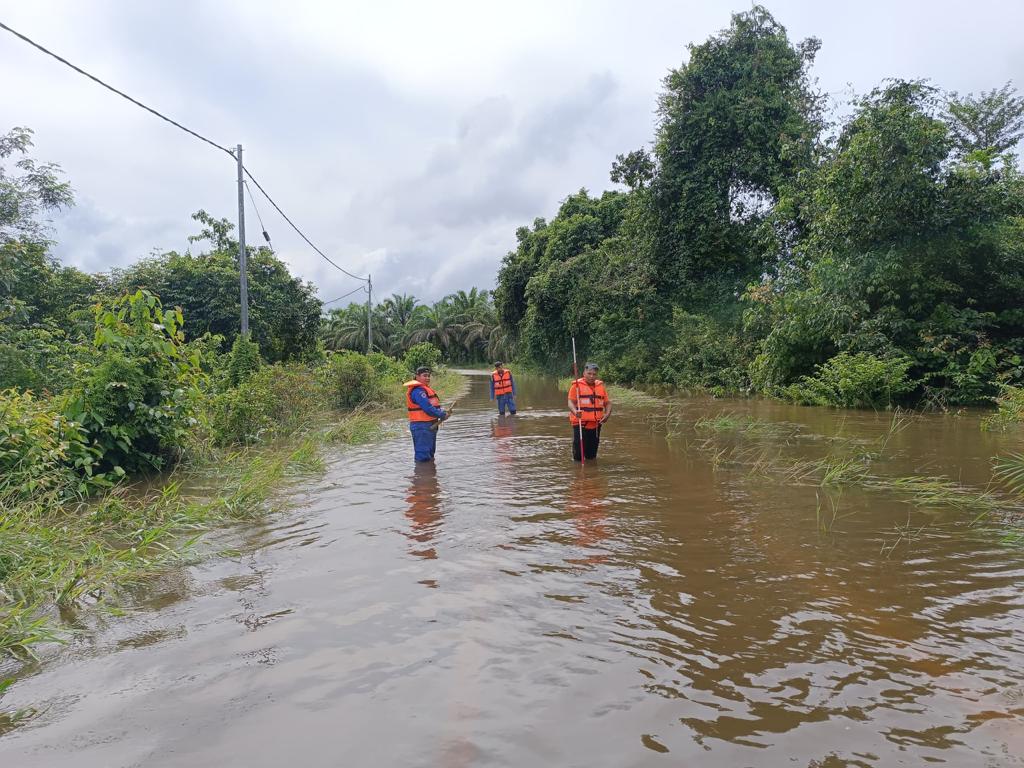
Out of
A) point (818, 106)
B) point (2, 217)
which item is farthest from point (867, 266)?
point (2, 217)

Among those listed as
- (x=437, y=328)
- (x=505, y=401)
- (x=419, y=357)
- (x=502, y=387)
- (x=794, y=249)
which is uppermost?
(x=437, y=328)

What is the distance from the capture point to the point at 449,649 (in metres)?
3.73

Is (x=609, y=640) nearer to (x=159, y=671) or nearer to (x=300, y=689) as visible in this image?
(x=300, y=689)

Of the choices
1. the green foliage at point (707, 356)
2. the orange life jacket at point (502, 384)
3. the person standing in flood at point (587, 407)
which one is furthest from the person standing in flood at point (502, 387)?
the green foliage at point (707, 356)

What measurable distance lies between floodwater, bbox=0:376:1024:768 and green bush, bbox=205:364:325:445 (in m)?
5.49

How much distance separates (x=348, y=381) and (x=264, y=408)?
6695 millimetres

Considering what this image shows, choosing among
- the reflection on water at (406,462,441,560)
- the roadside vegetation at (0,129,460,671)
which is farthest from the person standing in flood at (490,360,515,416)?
the reflection on water at (406,462,441,560)

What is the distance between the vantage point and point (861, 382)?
541 inches

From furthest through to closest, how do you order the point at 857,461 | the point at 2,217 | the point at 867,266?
the point at 2,217 < the point at 867,266 < the point at 857,461

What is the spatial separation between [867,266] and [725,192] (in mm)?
8843

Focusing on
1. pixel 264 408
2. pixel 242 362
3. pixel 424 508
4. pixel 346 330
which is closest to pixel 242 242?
pixel 242 362

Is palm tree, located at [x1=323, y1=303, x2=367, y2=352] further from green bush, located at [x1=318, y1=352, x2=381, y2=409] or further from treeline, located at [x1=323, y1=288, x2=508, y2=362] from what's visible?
green bush, located at [x1=318, y1=352, x2=381, y2=409]

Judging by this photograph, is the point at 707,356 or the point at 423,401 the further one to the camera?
the point at 707,356

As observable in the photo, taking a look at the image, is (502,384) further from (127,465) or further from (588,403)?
(127,465)
